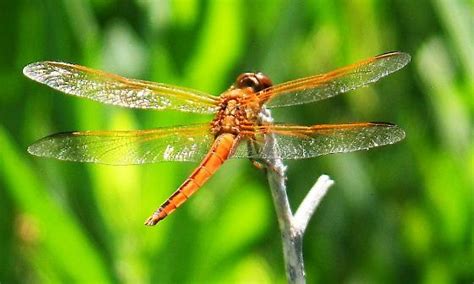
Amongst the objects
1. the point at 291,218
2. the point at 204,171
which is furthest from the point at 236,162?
the point at 291,218

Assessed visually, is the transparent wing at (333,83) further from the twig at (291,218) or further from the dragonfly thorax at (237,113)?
the twig at (291,218)

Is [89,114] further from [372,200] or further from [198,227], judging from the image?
A: [372,200]

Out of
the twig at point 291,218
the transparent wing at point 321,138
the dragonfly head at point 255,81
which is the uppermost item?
the dragonfly head at point 255,81

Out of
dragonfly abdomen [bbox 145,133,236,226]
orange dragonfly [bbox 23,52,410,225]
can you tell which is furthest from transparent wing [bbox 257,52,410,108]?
dragonfly abdomen [bbox 145,133,236,226]

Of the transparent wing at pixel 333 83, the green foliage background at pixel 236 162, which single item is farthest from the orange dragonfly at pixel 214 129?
the green foliage background at pixel 236 162

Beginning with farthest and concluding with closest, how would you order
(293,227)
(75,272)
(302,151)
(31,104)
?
(31,104), (75,272), (302,151), (293,227)

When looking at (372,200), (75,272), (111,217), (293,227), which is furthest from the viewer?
(372,200)

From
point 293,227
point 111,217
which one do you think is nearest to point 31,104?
point 111,217

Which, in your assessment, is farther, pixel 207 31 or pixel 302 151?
pixel 207 31
